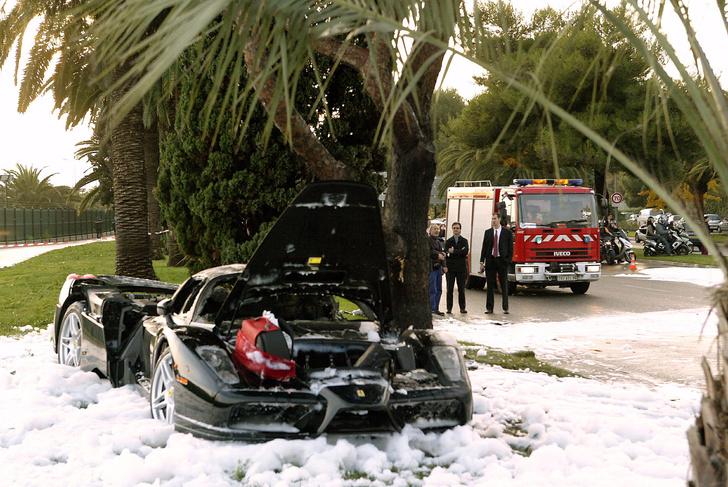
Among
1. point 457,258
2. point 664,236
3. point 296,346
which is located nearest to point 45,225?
point 664,236

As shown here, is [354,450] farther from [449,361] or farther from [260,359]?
[449,361]

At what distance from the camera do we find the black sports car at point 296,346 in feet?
16.7

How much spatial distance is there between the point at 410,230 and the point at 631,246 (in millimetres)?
25083

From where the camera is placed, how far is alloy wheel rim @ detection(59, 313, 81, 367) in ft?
25.9

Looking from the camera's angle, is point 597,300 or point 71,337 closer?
point 71,337

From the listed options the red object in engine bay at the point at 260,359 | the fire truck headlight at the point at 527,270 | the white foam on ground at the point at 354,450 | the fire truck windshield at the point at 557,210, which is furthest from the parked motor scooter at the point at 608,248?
the red object in engine bay at the point at 260,359

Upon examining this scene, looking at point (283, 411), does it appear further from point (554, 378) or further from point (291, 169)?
point (291, 169)

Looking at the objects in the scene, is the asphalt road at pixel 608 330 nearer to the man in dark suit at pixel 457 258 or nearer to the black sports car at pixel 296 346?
the man in dark suit at pixel 457 258

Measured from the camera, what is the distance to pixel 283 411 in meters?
5.06

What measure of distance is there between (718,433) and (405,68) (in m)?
1.84

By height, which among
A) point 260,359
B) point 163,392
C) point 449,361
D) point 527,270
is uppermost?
point 260,359

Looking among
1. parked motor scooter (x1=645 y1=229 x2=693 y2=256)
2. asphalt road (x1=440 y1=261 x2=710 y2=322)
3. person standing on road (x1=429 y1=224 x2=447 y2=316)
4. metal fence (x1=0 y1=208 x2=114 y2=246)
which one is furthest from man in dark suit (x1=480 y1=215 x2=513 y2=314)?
metal fence (x1=0 y1=208 x2=114 y2=246)

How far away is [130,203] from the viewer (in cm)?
1589

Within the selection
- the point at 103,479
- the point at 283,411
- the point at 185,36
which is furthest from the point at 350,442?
the point at 185,36
